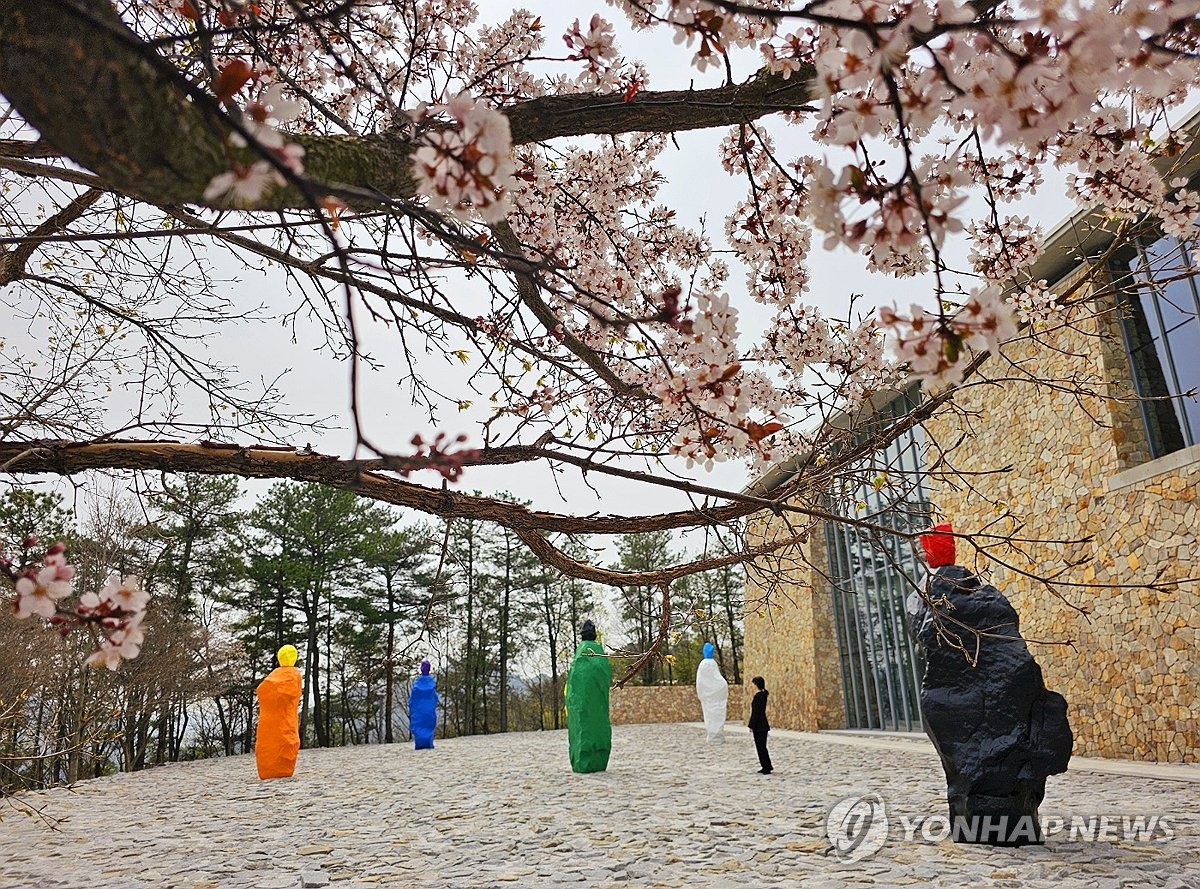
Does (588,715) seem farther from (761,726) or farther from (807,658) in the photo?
(807,658)

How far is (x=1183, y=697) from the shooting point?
6.35 m

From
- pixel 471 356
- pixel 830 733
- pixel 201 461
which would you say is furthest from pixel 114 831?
pixel 830 733

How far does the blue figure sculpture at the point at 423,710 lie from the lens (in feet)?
42.8

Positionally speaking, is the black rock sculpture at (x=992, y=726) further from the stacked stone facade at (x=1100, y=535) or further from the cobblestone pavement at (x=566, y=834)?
the stacked stone facade at (x=1100, y=535)

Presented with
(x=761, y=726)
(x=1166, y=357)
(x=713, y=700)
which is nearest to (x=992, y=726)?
(x=761, y=726)

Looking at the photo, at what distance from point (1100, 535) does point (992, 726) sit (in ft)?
16.7

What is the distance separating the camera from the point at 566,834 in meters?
4.64

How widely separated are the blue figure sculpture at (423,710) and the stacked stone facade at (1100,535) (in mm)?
7916

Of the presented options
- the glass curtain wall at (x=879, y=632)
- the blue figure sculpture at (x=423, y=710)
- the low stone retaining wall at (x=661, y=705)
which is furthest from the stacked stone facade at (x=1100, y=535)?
the low stone retaining wall at (x=661, y=705)

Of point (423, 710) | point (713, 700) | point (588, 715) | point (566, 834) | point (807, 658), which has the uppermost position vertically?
point (807, 658)

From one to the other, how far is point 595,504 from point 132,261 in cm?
301

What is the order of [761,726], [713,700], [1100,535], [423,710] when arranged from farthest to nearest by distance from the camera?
1. [423,710]
2. [713,700]
3. [1100,535]
4. [761,726]

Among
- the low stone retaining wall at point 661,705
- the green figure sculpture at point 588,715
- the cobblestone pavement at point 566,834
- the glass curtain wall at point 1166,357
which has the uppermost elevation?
the glass curtain wall at point 1166,357

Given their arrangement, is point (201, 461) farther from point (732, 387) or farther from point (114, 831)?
point (114, 831)
